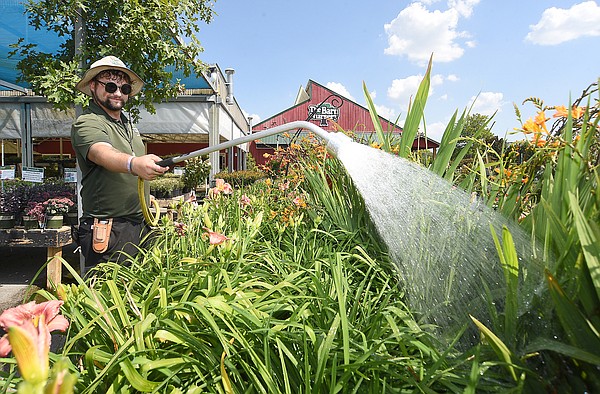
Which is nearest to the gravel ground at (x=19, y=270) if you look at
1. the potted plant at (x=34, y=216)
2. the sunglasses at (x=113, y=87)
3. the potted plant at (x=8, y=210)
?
the potted plant at (x=34, y=216)

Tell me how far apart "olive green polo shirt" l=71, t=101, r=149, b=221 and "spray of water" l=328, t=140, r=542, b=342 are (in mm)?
1365

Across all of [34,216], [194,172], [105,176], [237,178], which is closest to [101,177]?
[105,176]

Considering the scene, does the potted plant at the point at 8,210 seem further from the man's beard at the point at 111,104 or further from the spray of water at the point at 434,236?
the spray of water at the point at 434,236

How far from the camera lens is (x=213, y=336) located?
0.90 meters

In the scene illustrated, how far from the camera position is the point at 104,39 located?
4164 mm

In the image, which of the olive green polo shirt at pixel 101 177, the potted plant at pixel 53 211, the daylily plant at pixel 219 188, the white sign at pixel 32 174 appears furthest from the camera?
the white sign at pixel 32 174

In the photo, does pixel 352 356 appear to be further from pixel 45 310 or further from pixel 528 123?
pixel 528 123

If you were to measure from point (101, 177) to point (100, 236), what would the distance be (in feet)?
1.03

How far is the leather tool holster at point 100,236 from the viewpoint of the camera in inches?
82.4

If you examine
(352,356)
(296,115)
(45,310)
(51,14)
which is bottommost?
(352,356)

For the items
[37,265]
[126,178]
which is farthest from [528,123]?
[37,265]

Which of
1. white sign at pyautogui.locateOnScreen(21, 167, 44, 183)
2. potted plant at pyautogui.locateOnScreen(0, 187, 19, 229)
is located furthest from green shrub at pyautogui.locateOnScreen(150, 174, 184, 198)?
potted plant at pyautogui.locateOnScreen(0, 187, 19, 229)

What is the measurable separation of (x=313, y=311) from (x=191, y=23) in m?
4.40

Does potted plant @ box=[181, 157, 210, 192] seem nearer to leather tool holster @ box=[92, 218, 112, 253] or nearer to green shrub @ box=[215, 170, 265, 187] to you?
green shrub @ box=[215, 170, 265, 187]
